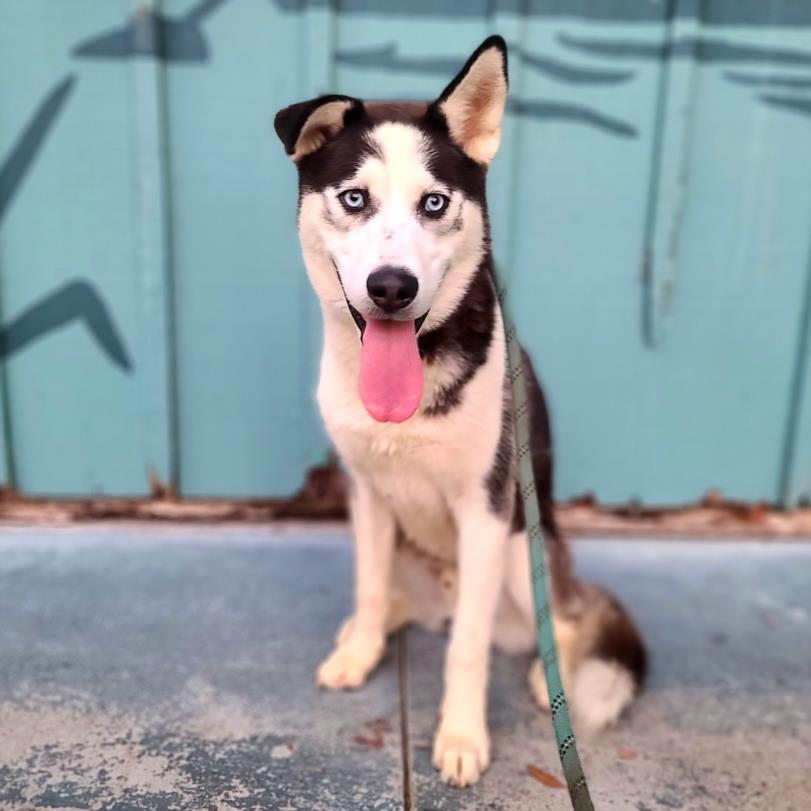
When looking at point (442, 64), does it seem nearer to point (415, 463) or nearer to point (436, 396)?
point (436, 396)

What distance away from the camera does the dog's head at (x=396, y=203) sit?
5.27ft

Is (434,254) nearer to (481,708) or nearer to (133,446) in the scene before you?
(481,708)

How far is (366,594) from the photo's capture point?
2.29 metres

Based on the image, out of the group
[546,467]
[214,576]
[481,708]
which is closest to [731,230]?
[546,467]

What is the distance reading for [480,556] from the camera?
1967mm


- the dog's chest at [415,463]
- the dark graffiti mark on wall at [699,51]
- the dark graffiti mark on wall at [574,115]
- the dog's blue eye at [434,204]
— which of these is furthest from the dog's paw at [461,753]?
the dark graffiti mark on wall at [699,51]

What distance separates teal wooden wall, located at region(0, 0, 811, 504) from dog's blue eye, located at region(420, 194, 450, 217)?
1321 millimetres

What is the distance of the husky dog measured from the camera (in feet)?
5.44

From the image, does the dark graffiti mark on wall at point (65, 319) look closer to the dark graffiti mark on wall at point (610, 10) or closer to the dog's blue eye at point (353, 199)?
the dark graffiti mark on wall at point (610, 10)

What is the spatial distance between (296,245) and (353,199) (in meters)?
1.34

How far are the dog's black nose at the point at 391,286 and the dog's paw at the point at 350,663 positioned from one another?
3.85ft

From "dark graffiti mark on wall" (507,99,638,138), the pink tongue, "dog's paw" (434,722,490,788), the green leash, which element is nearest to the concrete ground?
"dog's paw" (434,722,490,788)

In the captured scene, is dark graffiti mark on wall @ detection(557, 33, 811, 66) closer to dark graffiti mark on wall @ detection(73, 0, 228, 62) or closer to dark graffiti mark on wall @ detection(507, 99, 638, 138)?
dark graffiti mark on wall @ detection(507, 99, 638, 138)

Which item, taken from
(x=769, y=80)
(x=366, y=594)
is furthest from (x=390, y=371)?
(x=769, y=80)
